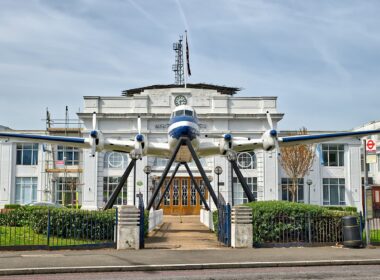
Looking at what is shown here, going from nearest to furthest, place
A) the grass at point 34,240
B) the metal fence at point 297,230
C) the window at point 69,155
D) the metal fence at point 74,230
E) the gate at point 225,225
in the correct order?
the grass at point 34,240, the metal fence at point 74,230, the metal fence at point 297,230, the gate at point 225,225, the window at point 69,155

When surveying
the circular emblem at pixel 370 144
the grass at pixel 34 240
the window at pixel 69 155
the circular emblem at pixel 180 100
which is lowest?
the grass at pixel 34 240

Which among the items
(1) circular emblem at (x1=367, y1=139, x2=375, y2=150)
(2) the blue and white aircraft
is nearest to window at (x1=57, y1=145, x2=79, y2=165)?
(2) the blue and white aircraft

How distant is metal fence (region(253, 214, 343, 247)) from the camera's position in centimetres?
1997

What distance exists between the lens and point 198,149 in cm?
3228

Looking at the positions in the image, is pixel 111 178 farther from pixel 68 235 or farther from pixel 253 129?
pixel 68 235

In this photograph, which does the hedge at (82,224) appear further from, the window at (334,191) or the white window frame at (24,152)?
the window at (334,191)

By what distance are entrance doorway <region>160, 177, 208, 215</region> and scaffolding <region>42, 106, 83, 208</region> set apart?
10896mm

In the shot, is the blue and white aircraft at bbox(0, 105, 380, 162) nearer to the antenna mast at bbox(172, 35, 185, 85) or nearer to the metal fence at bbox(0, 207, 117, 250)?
the metal fence at bbox(0, 207, 117, 250)

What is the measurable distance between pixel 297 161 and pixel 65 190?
28476mm

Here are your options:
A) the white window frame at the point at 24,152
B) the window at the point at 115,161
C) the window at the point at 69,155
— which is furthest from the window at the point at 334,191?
the white window frame at the point at 24,152

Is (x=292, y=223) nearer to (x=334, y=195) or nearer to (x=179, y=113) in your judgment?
(x=179, y=113)

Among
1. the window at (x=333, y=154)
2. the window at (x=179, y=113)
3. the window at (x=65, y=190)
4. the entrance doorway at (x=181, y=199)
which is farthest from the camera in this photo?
the window at (x=333, y=154)

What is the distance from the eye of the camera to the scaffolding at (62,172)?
59094 millimetres

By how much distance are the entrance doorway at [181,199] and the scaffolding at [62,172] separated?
35.7ft
